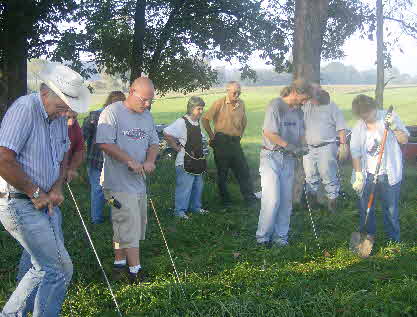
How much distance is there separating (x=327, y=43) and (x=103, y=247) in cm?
1286

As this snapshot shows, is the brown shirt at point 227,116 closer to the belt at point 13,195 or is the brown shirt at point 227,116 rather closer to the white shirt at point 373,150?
the white shirt at point 373,150

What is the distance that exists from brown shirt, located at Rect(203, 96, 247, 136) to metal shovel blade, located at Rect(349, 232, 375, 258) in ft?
11.0

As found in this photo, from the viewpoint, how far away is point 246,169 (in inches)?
365

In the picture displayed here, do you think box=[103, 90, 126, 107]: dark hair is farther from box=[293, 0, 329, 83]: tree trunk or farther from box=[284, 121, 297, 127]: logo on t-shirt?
box=[293, 0, 329, 83]: tree trunk

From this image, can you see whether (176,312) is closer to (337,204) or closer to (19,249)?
(19,249)

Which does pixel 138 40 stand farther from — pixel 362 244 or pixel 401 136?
pixel 362 244

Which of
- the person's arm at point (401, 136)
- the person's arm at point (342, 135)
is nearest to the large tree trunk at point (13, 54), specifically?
the person's arm at point (342, 135)

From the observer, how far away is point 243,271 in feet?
16.9

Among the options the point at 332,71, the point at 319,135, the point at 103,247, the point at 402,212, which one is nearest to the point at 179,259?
the point at 103,247

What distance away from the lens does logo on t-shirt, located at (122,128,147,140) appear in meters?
5.07

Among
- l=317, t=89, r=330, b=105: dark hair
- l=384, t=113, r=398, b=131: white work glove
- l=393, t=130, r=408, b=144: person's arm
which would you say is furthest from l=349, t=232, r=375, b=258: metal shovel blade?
l=317, t=89, r=330, b=105: dark hair

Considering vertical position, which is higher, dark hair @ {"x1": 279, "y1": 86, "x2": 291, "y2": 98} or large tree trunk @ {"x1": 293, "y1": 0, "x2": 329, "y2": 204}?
large tree trunk @ {"x1": 293, "y1": 0, "x2": 329, "y2": 204}

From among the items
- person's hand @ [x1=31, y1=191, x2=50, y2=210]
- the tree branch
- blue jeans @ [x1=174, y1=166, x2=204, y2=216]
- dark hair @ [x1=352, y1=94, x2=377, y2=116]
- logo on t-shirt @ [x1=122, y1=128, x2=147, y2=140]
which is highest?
the tree branch

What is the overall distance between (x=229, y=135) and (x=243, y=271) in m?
4.10
